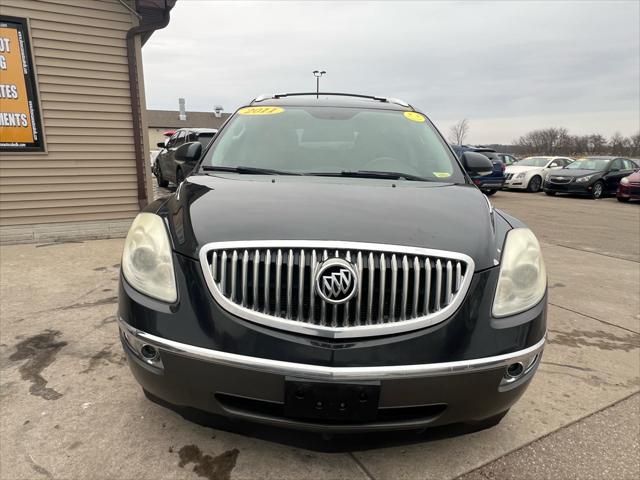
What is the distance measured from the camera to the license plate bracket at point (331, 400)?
4.98ft

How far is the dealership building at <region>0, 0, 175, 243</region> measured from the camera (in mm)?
5555

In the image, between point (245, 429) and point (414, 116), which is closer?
point (245, 429)

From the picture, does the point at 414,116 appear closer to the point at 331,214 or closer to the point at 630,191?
the point at 331,214

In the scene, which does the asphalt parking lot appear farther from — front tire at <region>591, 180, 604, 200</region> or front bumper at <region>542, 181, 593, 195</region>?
front tire at <region>591, 180, 604, 200</region>

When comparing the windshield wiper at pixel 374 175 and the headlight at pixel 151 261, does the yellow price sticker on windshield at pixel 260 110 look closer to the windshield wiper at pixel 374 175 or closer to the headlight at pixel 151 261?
the windshield wiper at pixel 374 175

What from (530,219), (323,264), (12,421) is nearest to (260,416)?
(323,264)

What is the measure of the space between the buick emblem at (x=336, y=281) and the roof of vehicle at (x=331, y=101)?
1.97m

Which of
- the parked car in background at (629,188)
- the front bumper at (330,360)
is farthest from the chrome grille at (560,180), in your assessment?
the front bumper at (330,360)

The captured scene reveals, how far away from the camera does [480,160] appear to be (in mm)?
3139

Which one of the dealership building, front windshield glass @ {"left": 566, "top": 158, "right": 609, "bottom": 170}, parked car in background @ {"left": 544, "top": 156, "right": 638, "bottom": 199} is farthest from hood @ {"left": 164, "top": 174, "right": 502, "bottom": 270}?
front windshield glass @ {"left": 566, "top": 158, "right": 609, "bottom": 170}

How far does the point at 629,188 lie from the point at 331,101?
16.1 meters

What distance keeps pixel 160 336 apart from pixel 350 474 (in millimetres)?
1007

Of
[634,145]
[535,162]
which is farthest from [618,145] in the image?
[535,162]

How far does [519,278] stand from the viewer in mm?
1791
